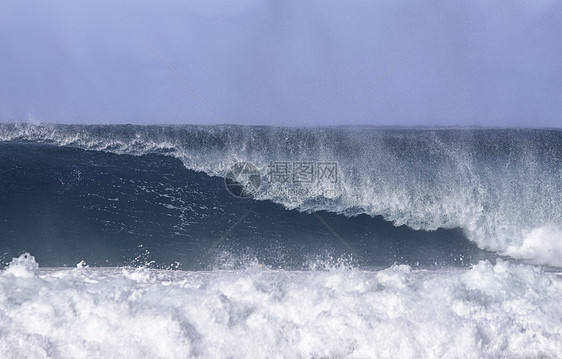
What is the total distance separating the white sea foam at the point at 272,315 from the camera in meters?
6.04

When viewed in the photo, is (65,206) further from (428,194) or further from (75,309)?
(428,194)

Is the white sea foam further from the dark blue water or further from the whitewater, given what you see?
the dark blue water

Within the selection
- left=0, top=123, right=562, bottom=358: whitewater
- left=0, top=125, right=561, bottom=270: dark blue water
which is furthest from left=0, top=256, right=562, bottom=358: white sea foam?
left=0, top=125, right=561, bottom=270: dark blue water

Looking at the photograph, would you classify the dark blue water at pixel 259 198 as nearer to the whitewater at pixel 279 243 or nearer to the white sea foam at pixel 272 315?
the whitewater at pixel 279 243

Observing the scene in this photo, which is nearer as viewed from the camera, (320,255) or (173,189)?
(320,255)

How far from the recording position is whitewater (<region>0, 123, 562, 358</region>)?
6258mm

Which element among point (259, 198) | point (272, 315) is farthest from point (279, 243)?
point (272, 315)

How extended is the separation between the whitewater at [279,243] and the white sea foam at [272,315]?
2 cm

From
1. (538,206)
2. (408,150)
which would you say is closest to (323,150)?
(408,150)

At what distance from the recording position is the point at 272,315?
257 inches

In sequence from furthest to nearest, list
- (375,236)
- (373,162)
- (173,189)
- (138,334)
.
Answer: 1. (373,162)
2. (173,189)
3. (375,236)
4. (138,334)

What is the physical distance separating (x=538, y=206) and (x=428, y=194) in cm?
236

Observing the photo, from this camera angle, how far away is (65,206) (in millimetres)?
9875

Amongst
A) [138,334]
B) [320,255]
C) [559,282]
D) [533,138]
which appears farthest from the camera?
[533,138]
